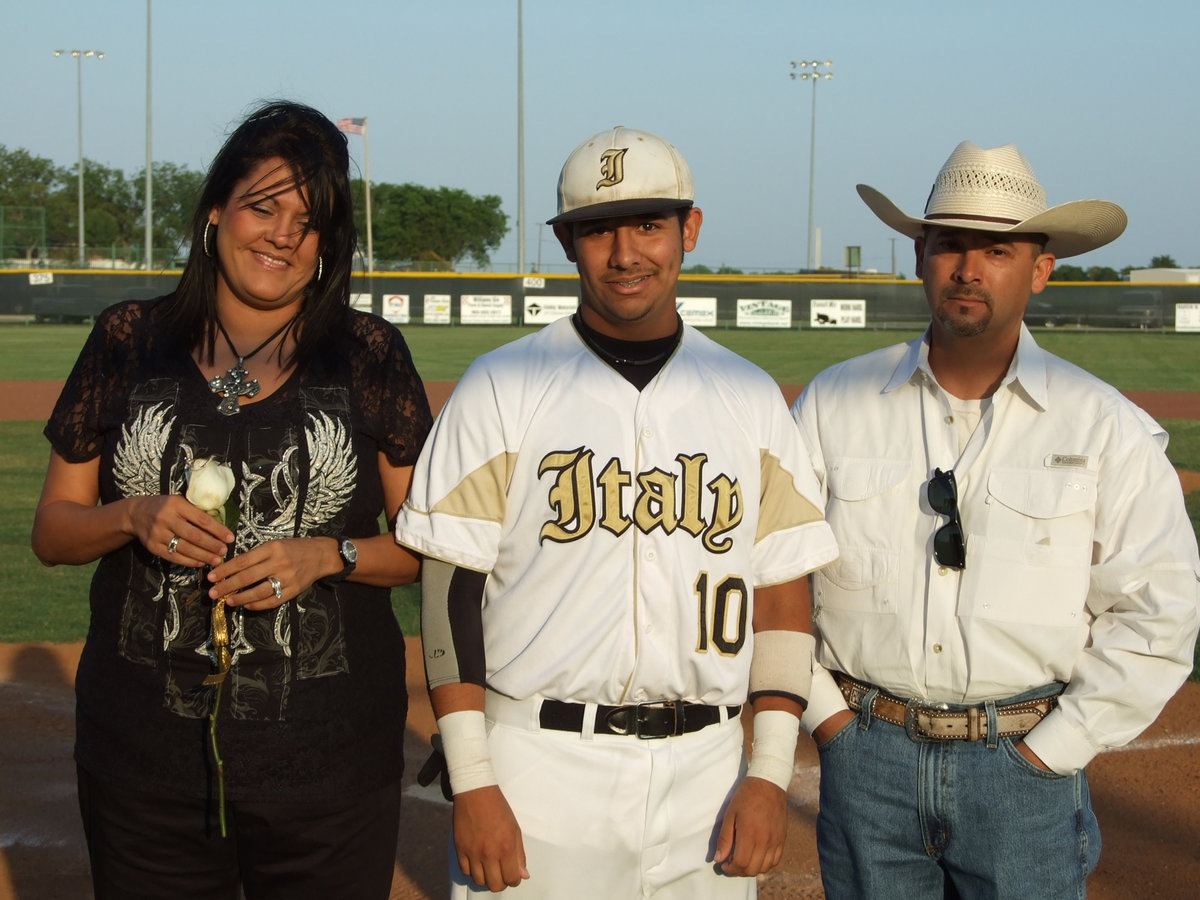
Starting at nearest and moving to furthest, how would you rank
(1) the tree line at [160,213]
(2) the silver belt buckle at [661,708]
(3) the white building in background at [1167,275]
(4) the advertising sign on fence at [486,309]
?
(2) the silver belt buckle at [661,708] → (4) the advertising sign on fence at [486,309] → (3) the white building in background at [1167,275] → (1) the tree line at [160,213]

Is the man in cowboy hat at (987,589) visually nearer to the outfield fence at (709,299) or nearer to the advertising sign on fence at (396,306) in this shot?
the outfield fence at (709,299)

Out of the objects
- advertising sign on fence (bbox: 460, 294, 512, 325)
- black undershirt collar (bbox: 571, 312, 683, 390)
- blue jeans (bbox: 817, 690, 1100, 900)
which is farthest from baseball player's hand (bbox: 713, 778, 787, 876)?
advertising sign on fence (bbox: 460, 294, 512, 325)

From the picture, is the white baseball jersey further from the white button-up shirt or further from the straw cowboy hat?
the straw cowboy hat

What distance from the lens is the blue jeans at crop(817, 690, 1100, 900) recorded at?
2.63 m

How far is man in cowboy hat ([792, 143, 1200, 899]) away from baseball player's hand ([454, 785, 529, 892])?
815 millimetres

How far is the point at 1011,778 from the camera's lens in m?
2.63

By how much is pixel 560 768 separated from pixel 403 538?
556 mm

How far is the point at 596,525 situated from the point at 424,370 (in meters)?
21.2

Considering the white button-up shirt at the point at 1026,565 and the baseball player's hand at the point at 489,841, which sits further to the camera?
the white button-up shirt at the point at 1026,565

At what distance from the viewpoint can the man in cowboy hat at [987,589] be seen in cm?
262

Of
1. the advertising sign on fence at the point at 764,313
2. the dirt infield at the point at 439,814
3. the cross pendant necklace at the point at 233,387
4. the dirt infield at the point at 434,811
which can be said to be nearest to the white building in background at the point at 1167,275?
the advertising sign on fence at the point at 764,313

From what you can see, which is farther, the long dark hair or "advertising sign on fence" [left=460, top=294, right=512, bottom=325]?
"advertising sign on fence" [left=460, top=294, right=512, bottom=325]

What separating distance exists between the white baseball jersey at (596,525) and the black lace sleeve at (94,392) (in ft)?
2.31

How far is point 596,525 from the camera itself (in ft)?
8.02
